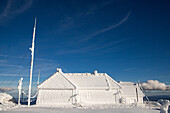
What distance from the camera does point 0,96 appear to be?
73.1 feet

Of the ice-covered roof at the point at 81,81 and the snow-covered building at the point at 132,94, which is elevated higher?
the ice-covered roof at the point at 81,81

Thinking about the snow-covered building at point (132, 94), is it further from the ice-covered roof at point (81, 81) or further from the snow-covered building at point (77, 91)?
the snow-covered building at point (77, 91)

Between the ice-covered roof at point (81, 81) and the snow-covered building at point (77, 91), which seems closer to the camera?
the snow-covered building at point (77, 91)

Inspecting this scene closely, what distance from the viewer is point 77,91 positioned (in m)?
23.0

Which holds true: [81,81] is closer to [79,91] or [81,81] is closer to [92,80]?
[92,80]

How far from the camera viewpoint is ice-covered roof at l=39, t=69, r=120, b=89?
22766 millimetres

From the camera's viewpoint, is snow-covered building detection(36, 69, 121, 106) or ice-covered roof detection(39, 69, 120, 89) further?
ice-covered roof detection(39, 69, 120, 89)

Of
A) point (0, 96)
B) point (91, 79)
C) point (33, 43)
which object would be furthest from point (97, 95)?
point (0, 96)

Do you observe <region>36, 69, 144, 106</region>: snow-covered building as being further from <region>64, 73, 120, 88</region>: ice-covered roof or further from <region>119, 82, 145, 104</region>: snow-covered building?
<region>119, 82, 145, 104</region>: snow-covered building

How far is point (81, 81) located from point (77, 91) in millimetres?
3383

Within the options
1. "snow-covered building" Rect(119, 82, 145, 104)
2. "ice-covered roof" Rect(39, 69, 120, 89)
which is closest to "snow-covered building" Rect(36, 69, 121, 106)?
"ice-covered roof" Rect(39, 69, 120, 89)

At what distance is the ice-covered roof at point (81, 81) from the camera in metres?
22.8

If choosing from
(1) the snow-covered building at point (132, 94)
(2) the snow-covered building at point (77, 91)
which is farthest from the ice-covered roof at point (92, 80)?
(1) the snow-covered building at point (132, 94)

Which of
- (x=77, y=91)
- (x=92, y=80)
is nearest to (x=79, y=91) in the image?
(x=77, y=91)
